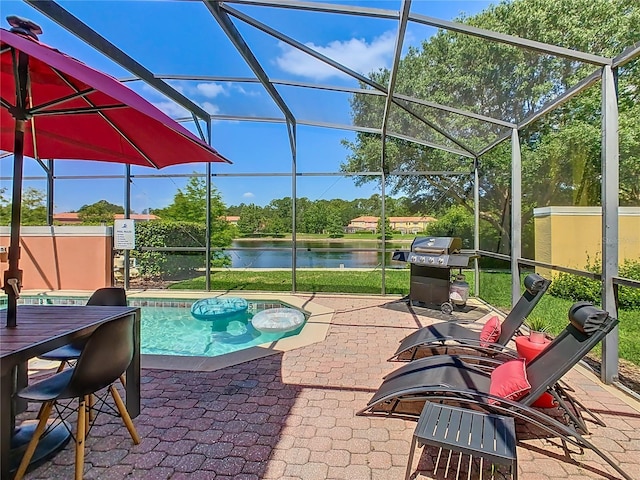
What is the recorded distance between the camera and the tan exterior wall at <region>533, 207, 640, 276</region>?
360 centimetres

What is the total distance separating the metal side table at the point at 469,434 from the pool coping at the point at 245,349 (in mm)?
2499

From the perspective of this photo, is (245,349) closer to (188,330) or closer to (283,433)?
(283,433)

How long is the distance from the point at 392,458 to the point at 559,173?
4866mm

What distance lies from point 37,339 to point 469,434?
8.56 feet

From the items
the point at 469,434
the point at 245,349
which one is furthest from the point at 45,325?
the point at 469,434

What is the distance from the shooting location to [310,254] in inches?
348

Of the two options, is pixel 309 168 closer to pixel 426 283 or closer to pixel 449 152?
pixel 449 152

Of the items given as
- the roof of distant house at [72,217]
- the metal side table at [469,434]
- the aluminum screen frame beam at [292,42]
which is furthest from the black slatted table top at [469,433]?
the roof of distant house at [72,217]

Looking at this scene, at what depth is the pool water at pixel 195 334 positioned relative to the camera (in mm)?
5566

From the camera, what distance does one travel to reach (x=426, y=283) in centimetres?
671

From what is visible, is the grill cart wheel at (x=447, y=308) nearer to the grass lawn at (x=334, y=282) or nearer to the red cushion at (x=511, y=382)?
the grass lawn at (x=334, y=282)

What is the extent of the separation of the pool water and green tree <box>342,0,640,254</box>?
4.46 m

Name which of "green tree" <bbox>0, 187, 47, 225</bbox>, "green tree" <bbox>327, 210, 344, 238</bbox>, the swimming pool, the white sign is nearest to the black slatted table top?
the swimming pool

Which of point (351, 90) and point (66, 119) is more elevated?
point (351, 90)
